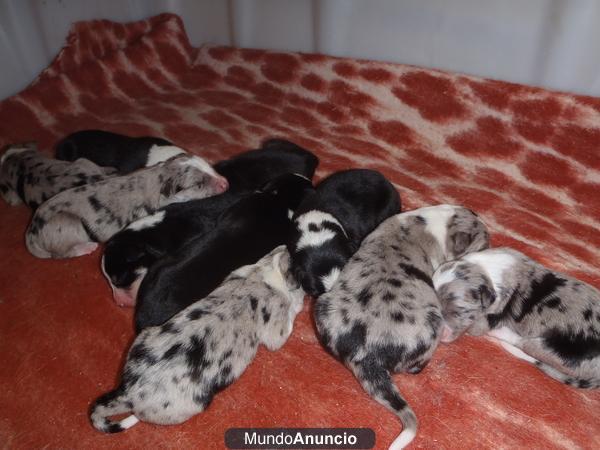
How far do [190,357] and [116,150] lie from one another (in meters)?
2.51

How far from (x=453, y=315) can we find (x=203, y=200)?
1716 mm

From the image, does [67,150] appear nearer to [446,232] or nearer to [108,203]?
[108,203]

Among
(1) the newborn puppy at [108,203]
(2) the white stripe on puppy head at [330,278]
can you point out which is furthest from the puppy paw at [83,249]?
(2) the white stripe on puppy head at [330,278]

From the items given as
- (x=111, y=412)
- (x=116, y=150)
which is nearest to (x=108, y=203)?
(x=116, y=150)

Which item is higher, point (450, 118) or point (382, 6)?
point (382, 6)

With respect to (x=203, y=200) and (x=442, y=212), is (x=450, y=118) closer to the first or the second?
(x=442, y=212)

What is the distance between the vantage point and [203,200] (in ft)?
11.0

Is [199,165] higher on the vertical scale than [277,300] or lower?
higher

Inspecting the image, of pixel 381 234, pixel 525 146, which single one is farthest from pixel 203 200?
pixel 525 146

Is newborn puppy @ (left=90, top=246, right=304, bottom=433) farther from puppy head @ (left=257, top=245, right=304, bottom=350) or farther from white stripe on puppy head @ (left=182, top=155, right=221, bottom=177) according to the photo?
white stripe on puppy head @ (left=182, top=155, right=221, bottom=177)

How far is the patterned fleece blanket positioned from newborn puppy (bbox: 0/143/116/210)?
19 centimetres

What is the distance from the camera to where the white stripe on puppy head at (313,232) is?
2.92m

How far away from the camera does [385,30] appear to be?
186 inches

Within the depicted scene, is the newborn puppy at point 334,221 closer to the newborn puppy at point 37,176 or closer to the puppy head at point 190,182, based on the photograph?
the puppy head at point 190,182
